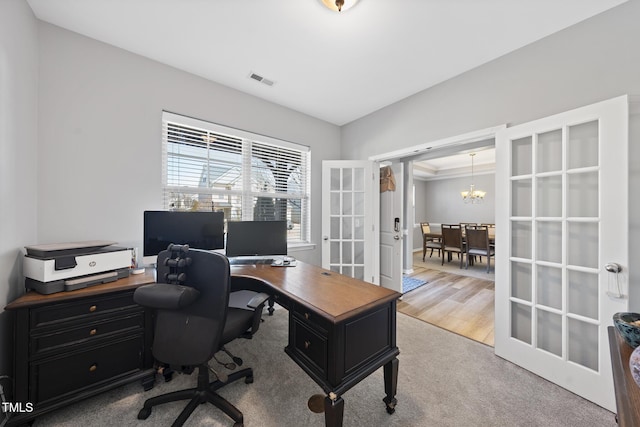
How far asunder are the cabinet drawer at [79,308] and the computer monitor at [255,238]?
906 mm

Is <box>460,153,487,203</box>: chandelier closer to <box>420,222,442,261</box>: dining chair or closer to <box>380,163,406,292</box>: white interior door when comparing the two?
<box>420,222,442,261</box>: dining chair

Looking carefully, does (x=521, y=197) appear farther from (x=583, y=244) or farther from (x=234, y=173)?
(x=234, y=173)

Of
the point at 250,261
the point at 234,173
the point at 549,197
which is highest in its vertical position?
the point at 234,173

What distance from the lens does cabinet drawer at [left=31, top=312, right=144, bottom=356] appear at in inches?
54.0

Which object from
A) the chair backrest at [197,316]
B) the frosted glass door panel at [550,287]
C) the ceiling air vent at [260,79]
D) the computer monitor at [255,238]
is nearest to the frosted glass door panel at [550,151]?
the frosted glass door panel at [550,287]

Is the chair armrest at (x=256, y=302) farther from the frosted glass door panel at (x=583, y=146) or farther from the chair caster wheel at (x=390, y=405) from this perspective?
the frosted glass door panel at (x=583, y=146)

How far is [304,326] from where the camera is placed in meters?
1.42

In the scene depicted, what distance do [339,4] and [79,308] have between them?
8.67ft

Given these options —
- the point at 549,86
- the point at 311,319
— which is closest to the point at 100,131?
the point at 311,319

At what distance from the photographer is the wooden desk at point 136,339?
1257mm

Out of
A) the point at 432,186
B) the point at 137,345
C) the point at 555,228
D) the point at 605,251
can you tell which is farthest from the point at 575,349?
the point at 432,186

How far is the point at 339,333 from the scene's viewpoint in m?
1.22

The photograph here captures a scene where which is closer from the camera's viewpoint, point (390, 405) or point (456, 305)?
point (390, 405)

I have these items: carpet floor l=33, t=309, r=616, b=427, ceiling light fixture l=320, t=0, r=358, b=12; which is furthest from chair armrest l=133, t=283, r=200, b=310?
ceiling light fixture l=320, t=0, r=358, b=12
